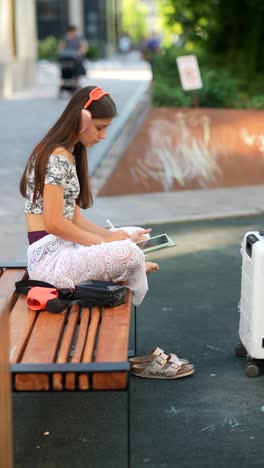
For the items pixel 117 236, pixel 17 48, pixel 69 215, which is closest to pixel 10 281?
pixel 69 215

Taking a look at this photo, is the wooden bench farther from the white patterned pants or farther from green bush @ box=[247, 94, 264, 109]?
green bush @ box=[247, 94, 264, 109]

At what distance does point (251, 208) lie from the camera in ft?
36.2

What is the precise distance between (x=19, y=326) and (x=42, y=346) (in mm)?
352

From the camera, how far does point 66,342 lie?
15.2ft

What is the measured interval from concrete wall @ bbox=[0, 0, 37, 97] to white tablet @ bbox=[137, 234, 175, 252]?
2258 centimetres

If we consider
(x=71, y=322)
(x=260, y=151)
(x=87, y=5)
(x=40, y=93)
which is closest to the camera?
(x=71, y=322)

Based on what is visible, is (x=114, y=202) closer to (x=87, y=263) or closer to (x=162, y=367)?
(x=162, y=367)

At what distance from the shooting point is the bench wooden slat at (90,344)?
13.8ft

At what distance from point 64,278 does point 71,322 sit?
421 mm

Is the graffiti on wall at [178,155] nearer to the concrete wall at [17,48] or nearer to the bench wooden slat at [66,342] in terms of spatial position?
the bench wooden slat at [66,342]

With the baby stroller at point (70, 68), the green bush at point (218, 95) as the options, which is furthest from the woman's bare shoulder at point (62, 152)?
the baby stroller at point (70, 68)

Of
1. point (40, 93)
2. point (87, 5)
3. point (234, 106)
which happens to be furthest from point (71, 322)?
point (87, 5)

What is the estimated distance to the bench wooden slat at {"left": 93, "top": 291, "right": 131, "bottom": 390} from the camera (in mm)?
4195

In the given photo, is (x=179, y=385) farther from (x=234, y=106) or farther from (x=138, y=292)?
(x=234, y=106)
